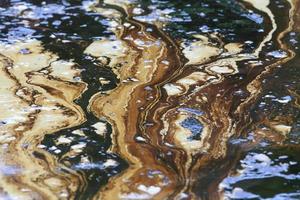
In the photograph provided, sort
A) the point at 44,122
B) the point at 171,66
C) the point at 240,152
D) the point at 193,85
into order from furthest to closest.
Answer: the point at 171,66
the point at 193,85
the point at 44,122
the point at 240,152

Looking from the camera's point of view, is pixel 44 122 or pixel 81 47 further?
pixel 81 47

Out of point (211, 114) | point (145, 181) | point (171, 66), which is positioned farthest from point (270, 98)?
point (145, 181)

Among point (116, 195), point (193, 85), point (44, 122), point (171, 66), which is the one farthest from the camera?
point (171, 66)

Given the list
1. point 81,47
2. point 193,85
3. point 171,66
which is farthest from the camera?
point 81,47

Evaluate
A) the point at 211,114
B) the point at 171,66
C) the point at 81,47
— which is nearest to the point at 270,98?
the point at 211,114

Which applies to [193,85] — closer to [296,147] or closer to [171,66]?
[171,66]

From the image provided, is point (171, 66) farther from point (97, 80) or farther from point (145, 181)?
point (145, 181)
